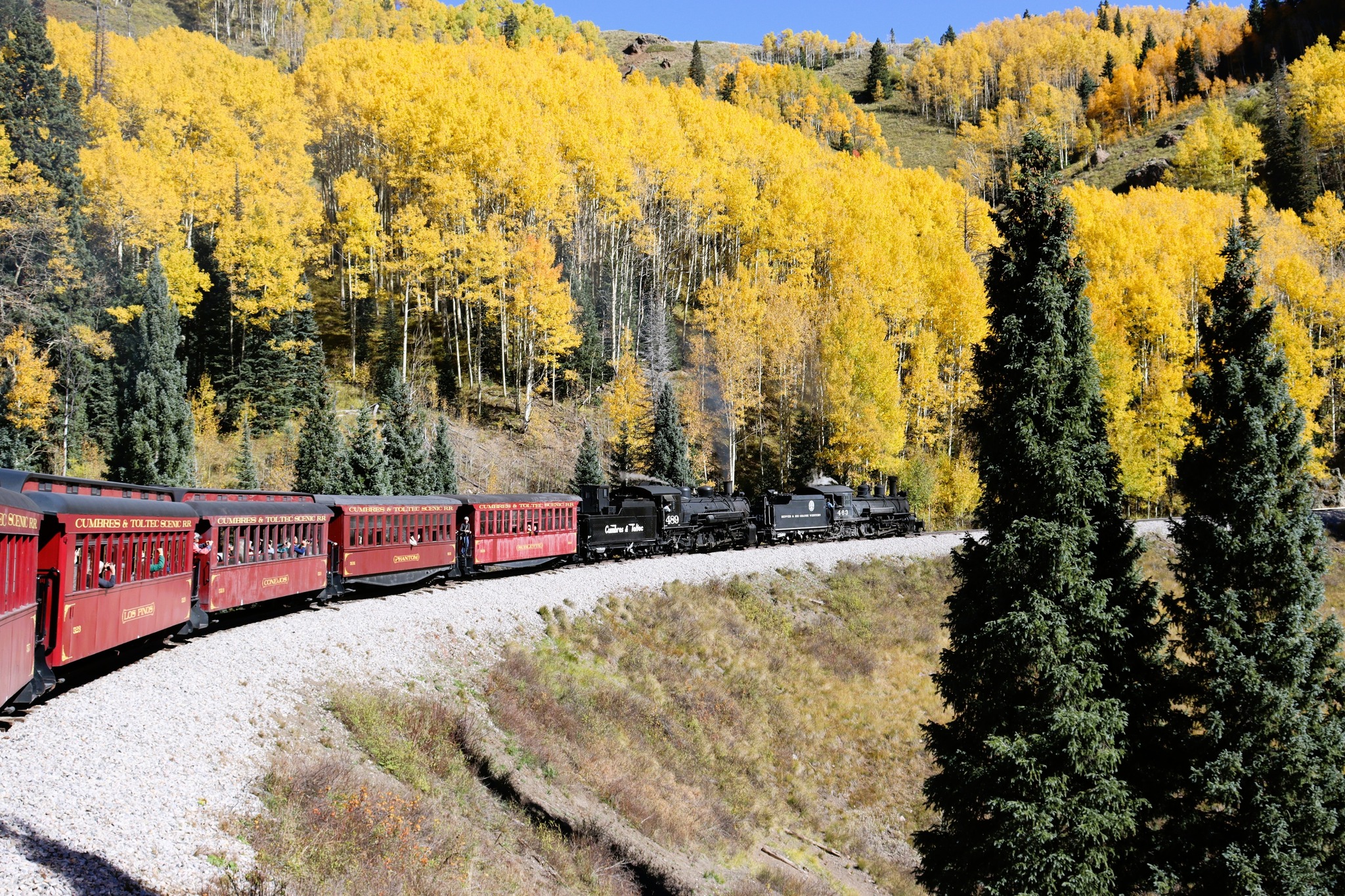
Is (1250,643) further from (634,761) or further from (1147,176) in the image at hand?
(1147,176)

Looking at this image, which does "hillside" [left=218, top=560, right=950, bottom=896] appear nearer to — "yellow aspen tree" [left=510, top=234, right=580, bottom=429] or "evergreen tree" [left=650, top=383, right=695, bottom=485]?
"evergreen tree" [left=650, top=383, right=695, bottom=485]

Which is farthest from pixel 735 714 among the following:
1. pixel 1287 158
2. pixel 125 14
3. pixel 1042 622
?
pixel 125 14

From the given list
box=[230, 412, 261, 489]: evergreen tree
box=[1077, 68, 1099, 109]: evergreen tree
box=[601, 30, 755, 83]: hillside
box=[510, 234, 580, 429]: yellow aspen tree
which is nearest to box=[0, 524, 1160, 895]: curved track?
box=[230, 412, 261, 489]: evergreen tree

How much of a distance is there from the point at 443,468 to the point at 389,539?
663 inches

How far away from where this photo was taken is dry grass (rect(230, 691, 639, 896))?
1066cm

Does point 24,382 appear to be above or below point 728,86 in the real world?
below

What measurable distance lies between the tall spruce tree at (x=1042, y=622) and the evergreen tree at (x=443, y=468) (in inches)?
1149

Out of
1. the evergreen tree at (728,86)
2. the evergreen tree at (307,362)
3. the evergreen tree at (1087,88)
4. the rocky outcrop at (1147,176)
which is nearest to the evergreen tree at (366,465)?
the evergreen tree at (307,362)

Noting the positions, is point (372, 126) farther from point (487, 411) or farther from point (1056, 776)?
point (1056, 776)

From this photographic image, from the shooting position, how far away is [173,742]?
12109mm

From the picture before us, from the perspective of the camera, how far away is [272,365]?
4897 centimetres

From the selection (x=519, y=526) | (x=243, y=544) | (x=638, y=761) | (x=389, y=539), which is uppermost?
(x=243, y=544)

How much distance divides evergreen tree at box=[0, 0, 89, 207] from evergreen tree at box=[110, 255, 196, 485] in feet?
32.8

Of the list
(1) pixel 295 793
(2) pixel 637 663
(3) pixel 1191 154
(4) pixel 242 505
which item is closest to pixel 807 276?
(2) pixel 637 663
